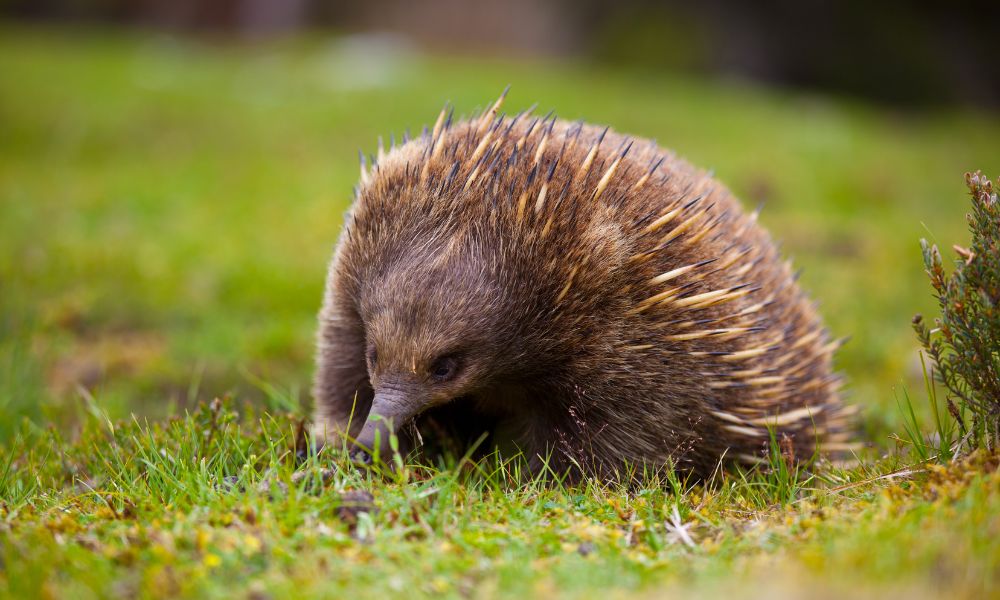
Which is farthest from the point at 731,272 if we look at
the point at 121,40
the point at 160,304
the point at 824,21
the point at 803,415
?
the point at 824,21

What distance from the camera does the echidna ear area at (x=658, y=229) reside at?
2.94 meters

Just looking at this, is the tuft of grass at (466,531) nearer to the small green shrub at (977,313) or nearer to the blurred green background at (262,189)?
the small green shrub at (977,313)

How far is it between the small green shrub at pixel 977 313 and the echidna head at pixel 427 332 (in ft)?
4.11

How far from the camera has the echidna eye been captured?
9.13 feet

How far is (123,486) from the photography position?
9.20ft

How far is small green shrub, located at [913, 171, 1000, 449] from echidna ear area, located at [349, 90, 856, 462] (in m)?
0.46

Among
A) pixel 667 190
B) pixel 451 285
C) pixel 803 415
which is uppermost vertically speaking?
pixel 667 190

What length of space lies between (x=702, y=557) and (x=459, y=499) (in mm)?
714

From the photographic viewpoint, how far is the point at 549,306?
2924 mm

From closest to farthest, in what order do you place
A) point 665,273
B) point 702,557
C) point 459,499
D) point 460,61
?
point 702,557
point 459,499
point 665,273
point 460,61

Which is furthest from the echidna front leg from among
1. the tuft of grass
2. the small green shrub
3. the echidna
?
the small green shrub

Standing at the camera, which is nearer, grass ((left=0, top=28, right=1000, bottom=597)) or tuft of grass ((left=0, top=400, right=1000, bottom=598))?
tuft of grass ((left=0, top=400, right=1000, bottom=598))

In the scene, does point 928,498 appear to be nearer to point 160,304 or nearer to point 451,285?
point 451,285

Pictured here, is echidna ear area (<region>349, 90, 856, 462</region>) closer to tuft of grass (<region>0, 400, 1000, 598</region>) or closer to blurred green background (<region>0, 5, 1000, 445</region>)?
tuft of grass (<region>0, 400, 1000, 598</region>)
